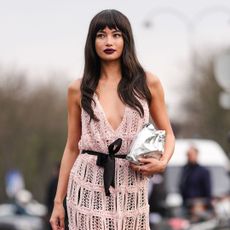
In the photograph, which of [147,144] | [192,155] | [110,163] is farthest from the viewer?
[192,155]

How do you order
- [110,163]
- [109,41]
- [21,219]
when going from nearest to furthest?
[110,163]
[109,41]
[21,219]

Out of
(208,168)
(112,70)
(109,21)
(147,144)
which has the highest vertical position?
(109,21)

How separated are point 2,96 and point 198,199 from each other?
4798cm

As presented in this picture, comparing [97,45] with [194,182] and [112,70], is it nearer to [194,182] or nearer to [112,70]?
[112,70]

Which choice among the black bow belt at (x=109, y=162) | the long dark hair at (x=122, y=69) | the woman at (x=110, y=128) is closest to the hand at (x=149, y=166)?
the woman at (x=110, y=128)

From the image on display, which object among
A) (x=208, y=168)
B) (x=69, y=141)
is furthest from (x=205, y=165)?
(x=69, y=141)

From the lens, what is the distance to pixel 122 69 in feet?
24.1

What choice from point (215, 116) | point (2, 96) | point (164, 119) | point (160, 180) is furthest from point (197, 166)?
point (215, 116)

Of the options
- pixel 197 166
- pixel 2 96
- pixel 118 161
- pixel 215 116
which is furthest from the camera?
pixel 215 116

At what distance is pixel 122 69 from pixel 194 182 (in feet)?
39.7

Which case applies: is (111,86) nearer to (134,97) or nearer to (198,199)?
(134,97)

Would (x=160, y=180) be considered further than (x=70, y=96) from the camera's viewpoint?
Yes

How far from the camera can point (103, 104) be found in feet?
23.7

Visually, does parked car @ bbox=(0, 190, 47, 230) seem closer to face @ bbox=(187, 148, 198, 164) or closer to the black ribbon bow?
face @ bbox=(187, 148, 198, 164)
